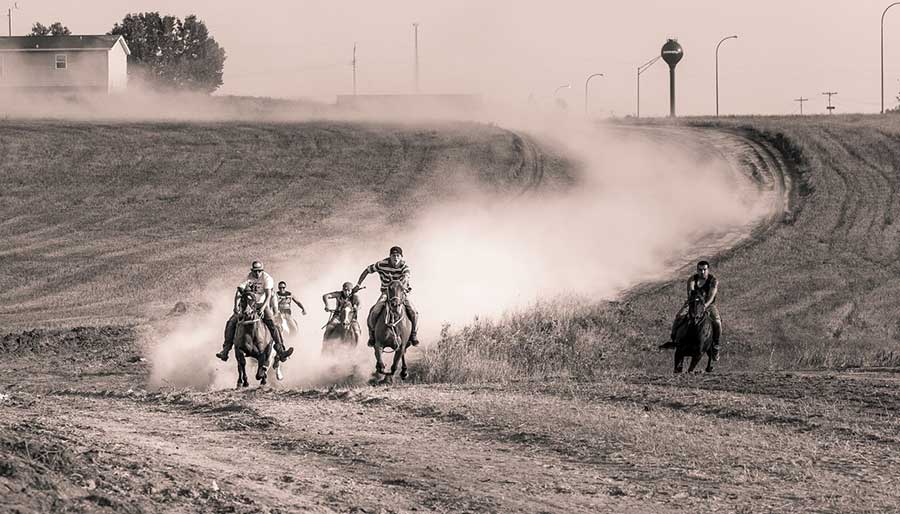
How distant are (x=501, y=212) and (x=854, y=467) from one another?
46.0 meters

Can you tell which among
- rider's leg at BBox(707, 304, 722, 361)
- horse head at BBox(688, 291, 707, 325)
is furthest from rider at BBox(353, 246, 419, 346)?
rider's leg at BBox(707, 304, 722, 361)

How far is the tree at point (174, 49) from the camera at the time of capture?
16450cm

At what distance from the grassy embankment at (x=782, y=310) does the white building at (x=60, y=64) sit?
74587 mm

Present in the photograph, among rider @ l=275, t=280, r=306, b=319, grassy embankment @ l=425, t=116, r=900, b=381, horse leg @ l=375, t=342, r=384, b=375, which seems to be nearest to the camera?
horse leg @ l=375, t=342, r=384, b=375

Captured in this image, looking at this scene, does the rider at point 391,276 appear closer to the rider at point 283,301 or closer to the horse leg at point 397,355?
the horse leg at point 397,355

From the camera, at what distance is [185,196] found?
66.8 metres

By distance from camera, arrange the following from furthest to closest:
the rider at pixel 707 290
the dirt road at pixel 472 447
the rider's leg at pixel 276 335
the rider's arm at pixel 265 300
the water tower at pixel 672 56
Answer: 1. the water tower at pixel 672 56
2. the rider at pixel 707 290
3. the rider's leg at pixel 276 335
4. the rider's arm at pixel 265 300
5. the dirt road at pixel 472 447

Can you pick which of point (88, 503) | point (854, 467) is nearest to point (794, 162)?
point (854, 467)

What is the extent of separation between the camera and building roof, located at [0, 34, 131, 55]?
129 meters

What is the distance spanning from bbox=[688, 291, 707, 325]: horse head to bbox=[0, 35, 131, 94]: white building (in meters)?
105

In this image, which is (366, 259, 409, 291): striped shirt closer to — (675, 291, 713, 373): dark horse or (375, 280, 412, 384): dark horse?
(375, 280, 412, 384): dark horse

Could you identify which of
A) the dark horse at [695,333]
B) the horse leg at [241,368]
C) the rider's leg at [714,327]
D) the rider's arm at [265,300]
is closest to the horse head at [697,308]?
the dark horse at [695,333]

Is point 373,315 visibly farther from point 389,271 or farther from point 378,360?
point 389,271

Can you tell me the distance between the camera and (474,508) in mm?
14109
